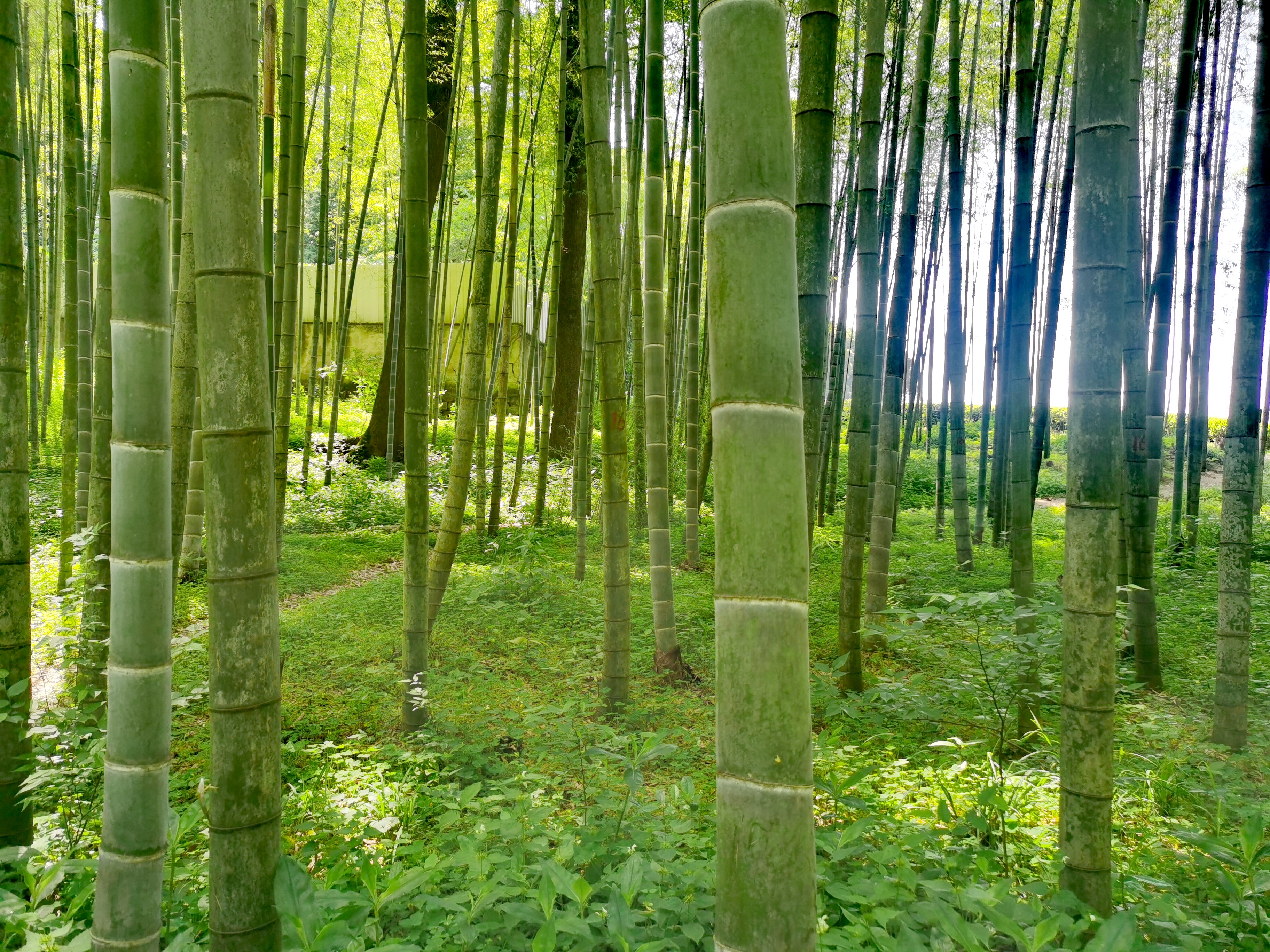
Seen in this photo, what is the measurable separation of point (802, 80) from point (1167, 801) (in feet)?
7.02

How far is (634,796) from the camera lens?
208cm

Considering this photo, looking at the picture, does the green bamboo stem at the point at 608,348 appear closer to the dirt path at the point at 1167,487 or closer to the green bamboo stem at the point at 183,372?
the green bamboo stem at the point at 183,372

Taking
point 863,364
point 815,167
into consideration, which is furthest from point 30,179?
point 815,167

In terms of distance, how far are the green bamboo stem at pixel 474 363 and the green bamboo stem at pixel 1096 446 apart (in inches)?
84.4

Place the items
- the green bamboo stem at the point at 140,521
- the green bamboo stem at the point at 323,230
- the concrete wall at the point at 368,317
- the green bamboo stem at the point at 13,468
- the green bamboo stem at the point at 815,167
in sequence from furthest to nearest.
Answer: the concrete wall at the point at 368,317 → the green bamboo stem at the point at 323,230 → the green bamboo stem at the point at 13,468 → the green bamboo stem at the point at 815,167 → the green bamboo stem at the point at 140,521

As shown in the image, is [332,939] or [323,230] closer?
[332,939]

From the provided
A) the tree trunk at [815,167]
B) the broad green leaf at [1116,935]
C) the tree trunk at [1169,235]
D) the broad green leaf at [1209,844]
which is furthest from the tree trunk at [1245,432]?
the broad green leaf at [1116,935]

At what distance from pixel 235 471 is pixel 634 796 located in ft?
4.88

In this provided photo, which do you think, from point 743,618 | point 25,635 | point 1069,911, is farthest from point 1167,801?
point 25,635

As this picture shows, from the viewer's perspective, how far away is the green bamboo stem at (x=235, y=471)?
1003 mm

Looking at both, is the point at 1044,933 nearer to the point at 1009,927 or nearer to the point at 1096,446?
the point at 1009,927

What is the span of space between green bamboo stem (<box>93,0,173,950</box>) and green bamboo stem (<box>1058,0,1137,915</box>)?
1447mm

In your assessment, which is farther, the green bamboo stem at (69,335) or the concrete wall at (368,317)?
the concrete wall at (368,317)

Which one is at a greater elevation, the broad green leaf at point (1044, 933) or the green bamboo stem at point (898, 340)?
the green bamboo stem at point (898, 340)
